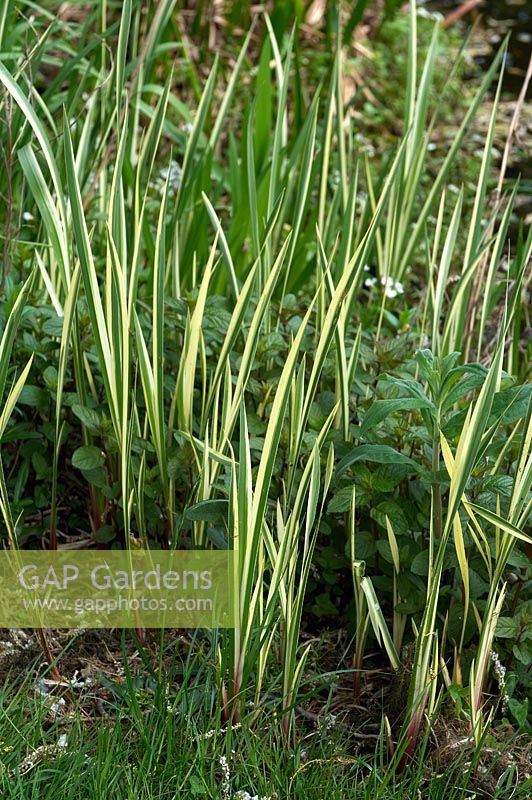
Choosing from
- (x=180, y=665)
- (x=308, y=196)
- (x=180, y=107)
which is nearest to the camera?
(x=180, y=665)

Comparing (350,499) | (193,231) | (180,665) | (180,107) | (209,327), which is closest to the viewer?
(350,499)

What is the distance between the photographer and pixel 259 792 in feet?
4.38

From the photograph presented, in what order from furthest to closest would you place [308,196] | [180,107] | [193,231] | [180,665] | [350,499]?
[180,107] < [193,231] < [308,196] < [180,665] < [350,499]

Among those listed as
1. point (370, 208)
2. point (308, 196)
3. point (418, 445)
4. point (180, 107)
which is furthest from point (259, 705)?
point (180, 107)

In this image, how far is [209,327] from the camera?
1712 mm

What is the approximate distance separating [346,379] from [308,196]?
0.54 meters

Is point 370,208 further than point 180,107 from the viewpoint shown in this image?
No

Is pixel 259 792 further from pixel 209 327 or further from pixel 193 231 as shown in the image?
pixel 193 231

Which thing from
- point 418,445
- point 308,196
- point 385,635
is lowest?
point 385,635

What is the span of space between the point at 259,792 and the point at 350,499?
444 mm

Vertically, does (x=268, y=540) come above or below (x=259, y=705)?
above

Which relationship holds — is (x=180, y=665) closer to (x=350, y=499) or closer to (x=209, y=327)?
(x=350, y=499)

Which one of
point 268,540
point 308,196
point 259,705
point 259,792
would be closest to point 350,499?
point 268,540

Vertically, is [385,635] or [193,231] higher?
[193,231]
